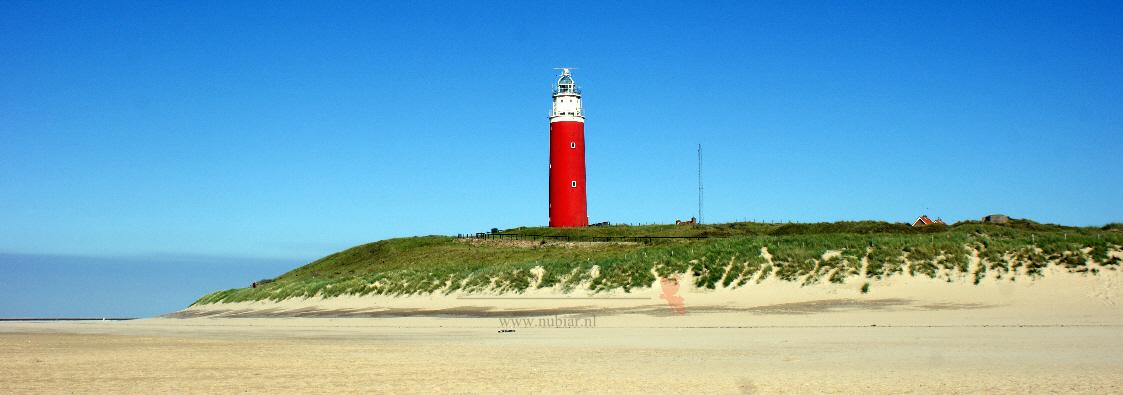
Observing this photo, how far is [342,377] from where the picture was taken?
17.6 meters

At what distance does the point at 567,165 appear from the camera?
75.9 meters

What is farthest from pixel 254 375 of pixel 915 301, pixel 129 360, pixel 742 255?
pixel 742 255

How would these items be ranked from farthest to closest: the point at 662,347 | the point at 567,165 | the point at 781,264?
the point at 567,165 < the point at 781,264 < the point at 662,347

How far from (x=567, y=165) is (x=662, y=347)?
174ft

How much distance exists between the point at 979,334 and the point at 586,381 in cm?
1242

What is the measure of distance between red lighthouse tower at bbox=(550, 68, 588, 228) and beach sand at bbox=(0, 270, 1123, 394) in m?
34.2

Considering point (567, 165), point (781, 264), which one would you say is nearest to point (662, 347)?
point (781, 264)

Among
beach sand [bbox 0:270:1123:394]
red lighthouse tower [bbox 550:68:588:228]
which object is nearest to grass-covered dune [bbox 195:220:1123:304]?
beach sand [bbox 0:270:1123:394]

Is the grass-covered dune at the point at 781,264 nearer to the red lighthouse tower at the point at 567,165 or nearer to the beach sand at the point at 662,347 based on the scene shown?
the beach sand at the point at 662,347

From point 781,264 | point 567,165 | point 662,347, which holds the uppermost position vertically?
point 567,165

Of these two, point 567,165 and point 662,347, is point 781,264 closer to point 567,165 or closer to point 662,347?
point 662,347

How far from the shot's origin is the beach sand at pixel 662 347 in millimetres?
16453

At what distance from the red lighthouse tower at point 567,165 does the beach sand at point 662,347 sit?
34.2m

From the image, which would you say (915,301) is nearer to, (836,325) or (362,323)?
(836,325)
